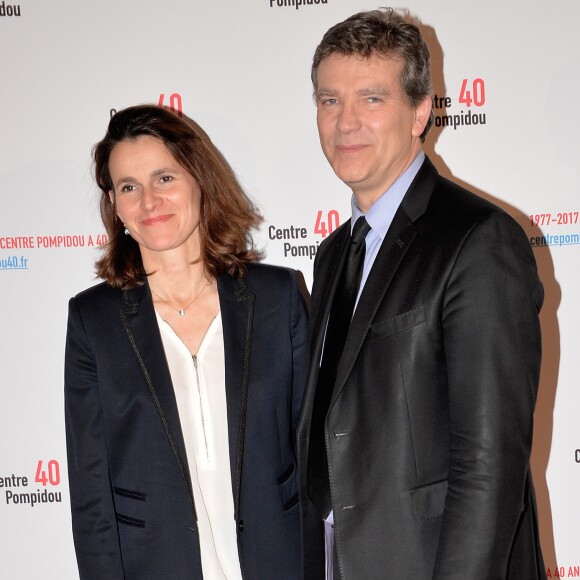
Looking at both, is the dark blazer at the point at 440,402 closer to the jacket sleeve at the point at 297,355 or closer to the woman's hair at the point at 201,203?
the jacket sleeve at the point at 297,355

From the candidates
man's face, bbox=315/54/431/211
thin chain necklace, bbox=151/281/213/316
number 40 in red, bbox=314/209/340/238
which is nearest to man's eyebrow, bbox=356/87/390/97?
man's face, bbox=315/54/431/211

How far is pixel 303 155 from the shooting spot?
10.2 ft

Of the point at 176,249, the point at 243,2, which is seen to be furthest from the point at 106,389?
the point at 243,2

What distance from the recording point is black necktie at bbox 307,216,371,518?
1.89m

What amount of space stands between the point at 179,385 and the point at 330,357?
57 cm

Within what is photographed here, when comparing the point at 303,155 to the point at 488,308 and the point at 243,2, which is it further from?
the point at 488,308

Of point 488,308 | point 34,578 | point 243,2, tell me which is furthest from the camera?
point 34,578

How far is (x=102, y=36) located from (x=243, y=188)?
855 mm

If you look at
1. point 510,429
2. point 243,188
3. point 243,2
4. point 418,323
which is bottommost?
point 510,429

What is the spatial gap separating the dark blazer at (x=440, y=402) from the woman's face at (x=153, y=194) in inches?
30.5

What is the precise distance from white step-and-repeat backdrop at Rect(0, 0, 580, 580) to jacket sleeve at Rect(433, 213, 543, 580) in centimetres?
157

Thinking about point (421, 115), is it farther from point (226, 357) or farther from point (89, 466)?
point (89, 466)

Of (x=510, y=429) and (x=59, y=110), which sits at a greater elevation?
(x=59, y=110)

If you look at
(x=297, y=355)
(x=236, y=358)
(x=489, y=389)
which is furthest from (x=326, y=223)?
(x=489, y=389)
